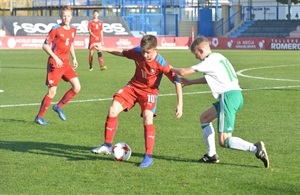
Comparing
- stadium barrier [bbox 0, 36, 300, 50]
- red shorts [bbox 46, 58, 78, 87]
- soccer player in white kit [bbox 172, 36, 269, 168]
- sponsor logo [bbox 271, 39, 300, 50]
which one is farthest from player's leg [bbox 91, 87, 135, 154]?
sponsor logo [bbox 271, 39, 300, 50]

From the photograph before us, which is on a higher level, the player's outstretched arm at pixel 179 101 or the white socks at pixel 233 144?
the player's outstretched arm at pixel 179 101

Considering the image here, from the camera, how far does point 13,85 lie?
24531mm

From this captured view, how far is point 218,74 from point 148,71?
39.4 inches

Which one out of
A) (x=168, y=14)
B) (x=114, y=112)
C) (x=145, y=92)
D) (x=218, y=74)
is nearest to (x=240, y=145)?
(x=218, y=74)

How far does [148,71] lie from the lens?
10.9 m

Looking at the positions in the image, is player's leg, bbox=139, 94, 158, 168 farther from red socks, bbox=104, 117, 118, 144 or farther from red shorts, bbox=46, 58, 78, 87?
red shorts, bbox=46, 58, 78, 87

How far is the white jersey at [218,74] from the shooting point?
1034 cm

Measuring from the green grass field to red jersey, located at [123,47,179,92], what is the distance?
1004mm

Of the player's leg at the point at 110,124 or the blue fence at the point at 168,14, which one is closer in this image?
the player's leg at the point at 110,124

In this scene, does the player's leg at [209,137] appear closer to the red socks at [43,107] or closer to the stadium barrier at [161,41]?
the red socks at [43,107]

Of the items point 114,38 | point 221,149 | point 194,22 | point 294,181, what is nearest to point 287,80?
point 221,149

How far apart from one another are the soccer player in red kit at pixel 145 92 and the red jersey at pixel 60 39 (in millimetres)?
4806

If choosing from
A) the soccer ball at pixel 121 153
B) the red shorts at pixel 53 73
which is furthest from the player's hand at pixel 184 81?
the red shorts at pixel 53 73

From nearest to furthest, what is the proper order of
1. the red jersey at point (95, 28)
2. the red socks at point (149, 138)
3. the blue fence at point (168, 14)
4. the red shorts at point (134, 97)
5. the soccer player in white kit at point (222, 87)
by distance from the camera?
the soccer player in white kit at point (222, 87) → the red socks at point (149, 138) → the red shorts at point (134, 97) → the red jersey at point (95, 28) → the blue fence at point (168, 14)
